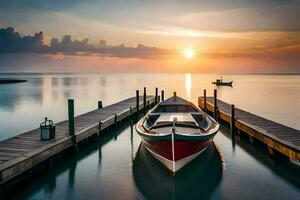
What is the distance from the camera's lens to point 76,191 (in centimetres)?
1233

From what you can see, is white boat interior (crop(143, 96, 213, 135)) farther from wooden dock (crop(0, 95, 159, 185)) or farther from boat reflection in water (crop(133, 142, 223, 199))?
wooden dock (crop(0, 95, 159, 185))

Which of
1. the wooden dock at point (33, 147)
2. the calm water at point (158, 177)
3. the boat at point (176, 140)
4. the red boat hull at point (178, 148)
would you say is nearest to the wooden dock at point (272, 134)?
the calm water at point (158, 177)

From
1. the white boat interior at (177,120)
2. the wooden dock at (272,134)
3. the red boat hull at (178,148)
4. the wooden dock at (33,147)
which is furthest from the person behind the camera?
the white boat interior at (177,120)

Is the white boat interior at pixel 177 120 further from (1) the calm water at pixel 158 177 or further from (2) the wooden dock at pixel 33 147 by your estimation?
(2) the wooden dock at pixel 33 147

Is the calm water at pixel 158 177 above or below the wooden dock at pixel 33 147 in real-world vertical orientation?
below

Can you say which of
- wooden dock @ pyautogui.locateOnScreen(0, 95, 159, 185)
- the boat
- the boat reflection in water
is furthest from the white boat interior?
wooden dock @ pyautogui.locateOnScreen(0, 95, 159, 185)

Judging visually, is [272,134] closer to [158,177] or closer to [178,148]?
[178,148]

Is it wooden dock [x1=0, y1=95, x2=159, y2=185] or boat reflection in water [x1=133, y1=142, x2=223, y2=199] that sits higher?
wooden dock [x1=0, y1=95, x2=159, y2=185]

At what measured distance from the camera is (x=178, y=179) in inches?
519

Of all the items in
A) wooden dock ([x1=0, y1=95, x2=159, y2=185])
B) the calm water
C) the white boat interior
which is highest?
the white boat interior

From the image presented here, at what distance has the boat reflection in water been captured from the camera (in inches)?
473

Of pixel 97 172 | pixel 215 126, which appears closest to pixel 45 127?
pixel 97 172

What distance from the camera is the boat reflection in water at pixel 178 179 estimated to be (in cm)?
1201

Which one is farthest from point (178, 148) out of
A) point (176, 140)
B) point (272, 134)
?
point (272, 134)
